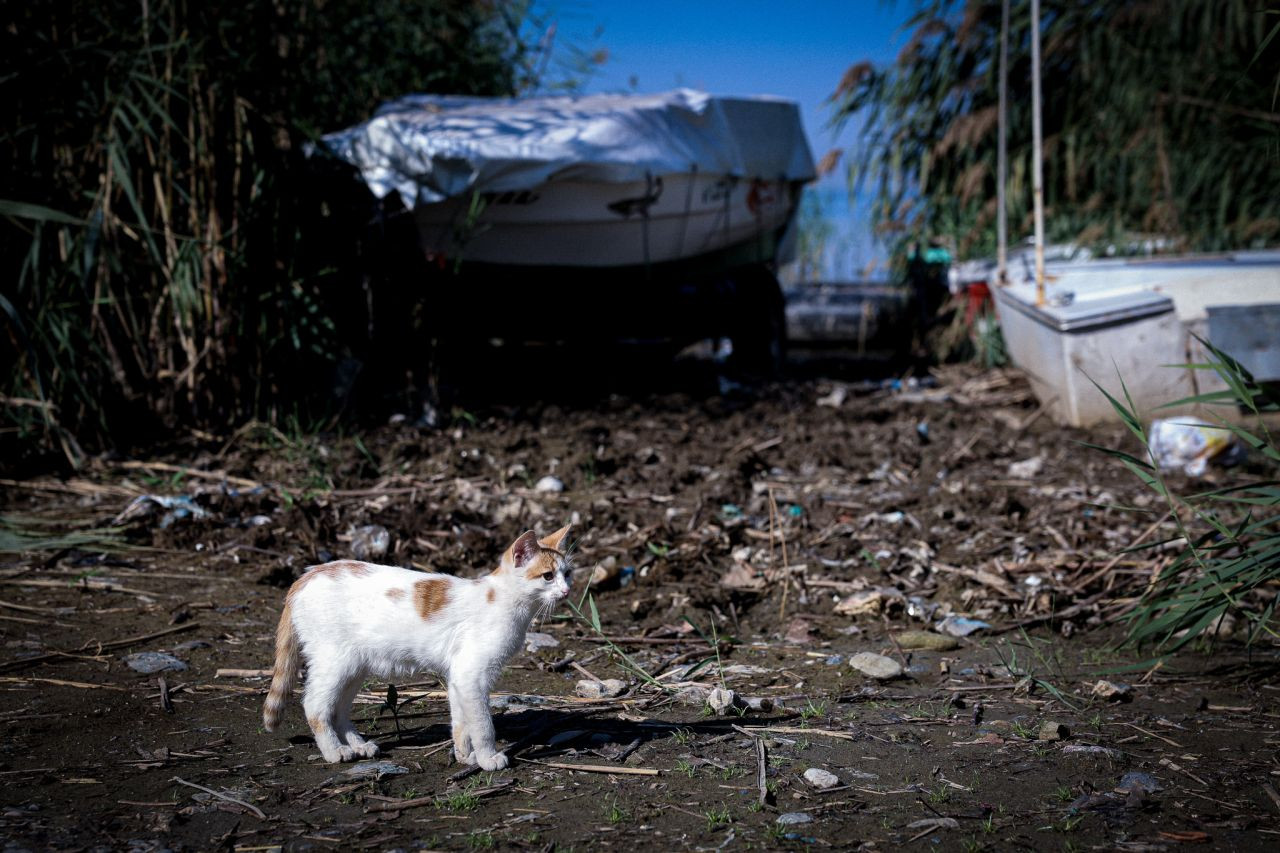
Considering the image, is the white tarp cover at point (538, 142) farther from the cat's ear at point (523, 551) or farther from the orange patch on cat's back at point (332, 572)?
the cat's ear at point (523, 551)

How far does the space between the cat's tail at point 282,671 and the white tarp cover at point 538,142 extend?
445 centimetres

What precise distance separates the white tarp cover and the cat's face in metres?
4.49

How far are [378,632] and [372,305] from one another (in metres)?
4.33

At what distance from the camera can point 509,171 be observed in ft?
23.0

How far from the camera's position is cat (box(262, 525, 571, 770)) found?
2758mm

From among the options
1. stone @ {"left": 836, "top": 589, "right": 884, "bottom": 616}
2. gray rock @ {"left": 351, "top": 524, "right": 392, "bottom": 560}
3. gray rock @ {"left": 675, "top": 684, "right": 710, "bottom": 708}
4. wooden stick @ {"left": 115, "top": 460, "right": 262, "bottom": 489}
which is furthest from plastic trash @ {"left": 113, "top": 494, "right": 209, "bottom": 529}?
stone @ {"left": 836, "top": 589, "right": 884, "bottom": 616}

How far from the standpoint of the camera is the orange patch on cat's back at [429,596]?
2.78 metres

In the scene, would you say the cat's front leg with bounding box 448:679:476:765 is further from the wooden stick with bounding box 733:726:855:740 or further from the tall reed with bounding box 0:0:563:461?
the tall reed with bounding box 0:0:563:461

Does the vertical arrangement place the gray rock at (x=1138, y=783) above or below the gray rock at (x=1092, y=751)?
above

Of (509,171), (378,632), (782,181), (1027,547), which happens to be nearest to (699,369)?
(782,181)

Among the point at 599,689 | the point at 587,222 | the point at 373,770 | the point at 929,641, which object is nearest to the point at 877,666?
the point at 929,641

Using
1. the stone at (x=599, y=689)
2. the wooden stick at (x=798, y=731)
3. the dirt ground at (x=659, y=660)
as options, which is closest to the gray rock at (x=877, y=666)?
the dirt ground at (x=659, y=660)

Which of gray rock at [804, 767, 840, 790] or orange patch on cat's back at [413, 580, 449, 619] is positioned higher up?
orange patch on cat's back at [413, 580, 449, 619]

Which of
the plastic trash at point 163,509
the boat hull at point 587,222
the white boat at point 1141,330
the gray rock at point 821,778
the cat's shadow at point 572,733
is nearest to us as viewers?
the gray rock at point 821,778
